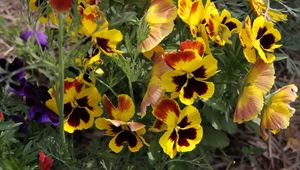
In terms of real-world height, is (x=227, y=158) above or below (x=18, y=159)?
below

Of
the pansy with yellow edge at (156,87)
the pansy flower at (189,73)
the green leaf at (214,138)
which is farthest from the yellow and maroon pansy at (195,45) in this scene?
the green leaf at (214,138)

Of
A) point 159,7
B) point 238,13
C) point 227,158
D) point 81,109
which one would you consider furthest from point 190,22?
point 227,158

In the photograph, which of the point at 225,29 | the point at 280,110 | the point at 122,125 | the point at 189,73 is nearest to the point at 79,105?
the point at 122,125

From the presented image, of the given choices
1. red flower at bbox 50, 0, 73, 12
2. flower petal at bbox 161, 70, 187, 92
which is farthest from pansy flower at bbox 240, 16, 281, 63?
red flower at bbox 50, 0, 73, 12

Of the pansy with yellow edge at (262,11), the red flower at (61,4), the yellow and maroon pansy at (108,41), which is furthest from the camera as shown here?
the pansy with yellow edge at (262,11)

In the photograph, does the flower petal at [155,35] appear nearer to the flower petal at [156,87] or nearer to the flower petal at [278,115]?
the flower petal at [156,87]

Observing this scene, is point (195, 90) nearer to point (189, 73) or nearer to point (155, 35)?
point (189, 73)

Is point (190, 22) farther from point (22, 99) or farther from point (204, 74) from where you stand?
point (22, 99)
